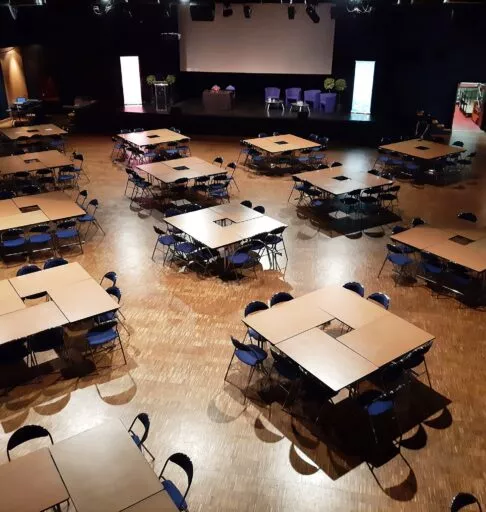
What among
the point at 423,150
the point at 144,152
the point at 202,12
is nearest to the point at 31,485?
the point at 144,152

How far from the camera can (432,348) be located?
713 centimetres

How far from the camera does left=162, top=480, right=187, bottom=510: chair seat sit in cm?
463

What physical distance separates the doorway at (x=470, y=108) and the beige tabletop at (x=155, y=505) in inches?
700

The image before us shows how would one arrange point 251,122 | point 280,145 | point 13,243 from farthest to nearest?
1. point 251,122
2. point 280,145
3. point 13,243

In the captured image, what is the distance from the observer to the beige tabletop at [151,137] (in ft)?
46.4

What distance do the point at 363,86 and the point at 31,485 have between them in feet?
56.5

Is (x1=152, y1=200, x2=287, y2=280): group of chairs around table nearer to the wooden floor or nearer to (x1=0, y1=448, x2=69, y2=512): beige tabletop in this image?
the wooden floor

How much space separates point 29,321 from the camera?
6.48 metres

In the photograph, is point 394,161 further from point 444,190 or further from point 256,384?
point 256,384

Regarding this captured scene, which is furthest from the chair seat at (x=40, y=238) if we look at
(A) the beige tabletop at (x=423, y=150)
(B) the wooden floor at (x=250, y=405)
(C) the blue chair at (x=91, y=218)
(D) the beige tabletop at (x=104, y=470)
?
(A) the beige tabletop at (x=423, y=150)

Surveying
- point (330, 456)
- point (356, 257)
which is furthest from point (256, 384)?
point (356, 257)

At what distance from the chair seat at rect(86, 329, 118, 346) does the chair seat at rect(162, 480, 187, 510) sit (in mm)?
2216

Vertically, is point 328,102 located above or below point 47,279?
above

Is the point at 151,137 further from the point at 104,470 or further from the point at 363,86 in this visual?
the point at 104,470
